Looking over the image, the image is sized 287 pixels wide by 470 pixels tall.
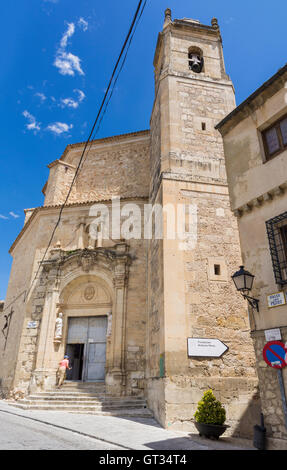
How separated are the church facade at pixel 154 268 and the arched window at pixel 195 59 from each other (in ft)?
0.15

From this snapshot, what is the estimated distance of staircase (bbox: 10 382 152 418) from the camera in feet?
29.2

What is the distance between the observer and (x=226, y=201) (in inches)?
388

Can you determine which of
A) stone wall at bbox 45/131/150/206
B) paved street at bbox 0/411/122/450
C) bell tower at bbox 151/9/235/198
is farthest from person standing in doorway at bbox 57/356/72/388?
stone wall at bbox 45/131/150/206

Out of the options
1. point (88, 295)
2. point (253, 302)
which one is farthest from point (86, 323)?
point (253, 302)

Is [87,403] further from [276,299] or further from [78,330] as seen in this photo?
[276,299]

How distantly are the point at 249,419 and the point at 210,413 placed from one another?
1.80 metres

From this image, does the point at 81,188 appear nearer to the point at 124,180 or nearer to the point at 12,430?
the point at 124,180

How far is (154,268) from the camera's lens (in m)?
10.3

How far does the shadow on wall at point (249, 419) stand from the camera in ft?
23.4

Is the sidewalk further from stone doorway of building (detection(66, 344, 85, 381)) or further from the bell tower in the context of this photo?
the bell tower

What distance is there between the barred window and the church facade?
3.23 metres

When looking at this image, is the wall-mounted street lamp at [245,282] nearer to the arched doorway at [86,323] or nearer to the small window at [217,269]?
the small window at [217,269]

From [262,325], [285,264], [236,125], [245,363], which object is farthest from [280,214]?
[245,363]

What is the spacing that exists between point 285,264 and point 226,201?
476 cm
